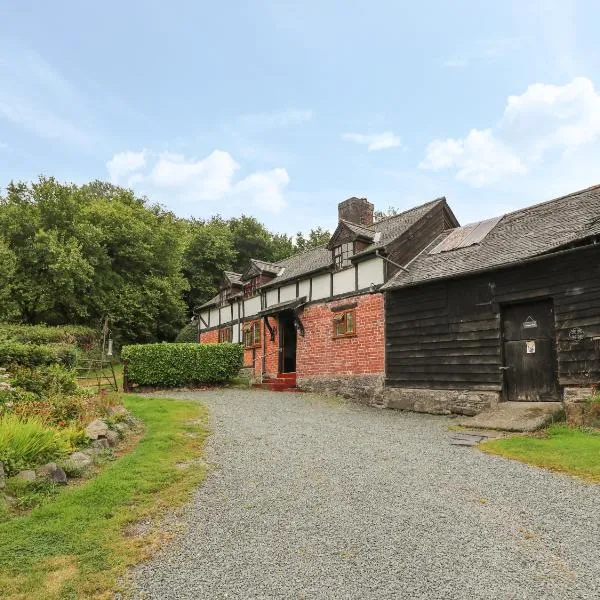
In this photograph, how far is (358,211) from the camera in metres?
21.8

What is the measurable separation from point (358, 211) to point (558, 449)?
49.7ft

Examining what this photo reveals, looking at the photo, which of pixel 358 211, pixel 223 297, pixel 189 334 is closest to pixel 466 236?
pixel 358 211

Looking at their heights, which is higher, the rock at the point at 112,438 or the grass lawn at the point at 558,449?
the rock at the point at 112,438

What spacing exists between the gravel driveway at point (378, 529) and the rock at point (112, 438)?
5.46ft

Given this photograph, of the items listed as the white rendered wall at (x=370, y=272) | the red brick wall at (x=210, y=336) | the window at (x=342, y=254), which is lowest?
the red brick wall at (x=210, y=336)

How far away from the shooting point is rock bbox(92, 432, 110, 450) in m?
7.66

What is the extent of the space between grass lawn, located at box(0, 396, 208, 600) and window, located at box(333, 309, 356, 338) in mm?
10013

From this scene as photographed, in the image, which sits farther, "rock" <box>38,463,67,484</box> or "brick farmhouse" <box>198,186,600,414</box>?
"brick farmhouse" <box>198,186,600,414</box>

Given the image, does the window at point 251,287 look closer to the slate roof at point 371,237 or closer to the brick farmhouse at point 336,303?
the brick farmhouse at point 336,303

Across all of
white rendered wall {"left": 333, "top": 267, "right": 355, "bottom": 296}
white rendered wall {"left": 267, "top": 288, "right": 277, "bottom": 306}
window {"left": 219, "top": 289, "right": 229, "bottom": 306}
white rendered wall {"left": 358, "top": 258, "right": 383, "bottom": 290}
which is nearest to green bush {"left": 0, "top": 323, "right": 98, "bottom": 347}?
window {"left": 219, "top": 289, "right": 229, "bottom": 306}

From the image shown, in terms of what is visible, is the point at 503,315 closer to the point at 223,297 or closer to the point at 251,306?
the point at 251,306

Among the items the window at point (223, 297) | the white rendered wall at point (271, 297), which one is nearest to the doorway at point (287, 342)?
the white rendered wall at point (271, 297)

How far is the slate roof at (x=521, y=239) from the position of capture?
39.4 feet

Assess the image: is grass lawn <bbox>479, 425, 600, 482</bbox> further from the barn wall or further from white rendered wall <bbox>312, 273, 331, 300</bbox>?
white rendered wall <bbox>312, 273, 331, 300</bbox>
